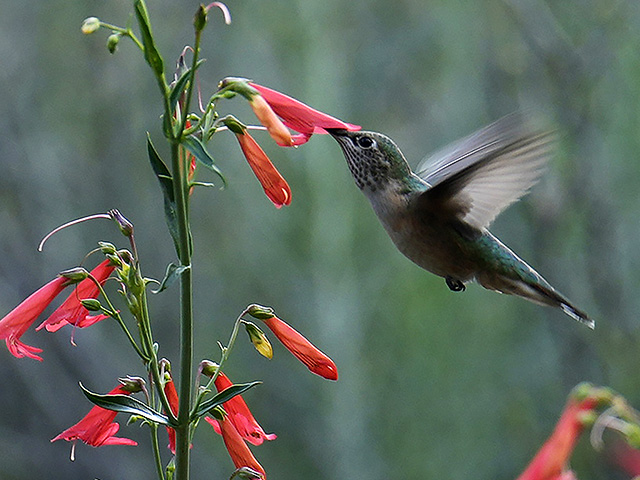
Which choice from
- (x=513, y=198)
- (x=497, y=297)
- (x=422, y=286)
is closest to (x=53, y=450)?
(x=422, y=286)

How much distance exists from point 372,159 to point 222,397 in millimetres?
1002

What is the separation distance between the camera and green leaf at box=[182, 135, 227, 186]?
1.32 meters

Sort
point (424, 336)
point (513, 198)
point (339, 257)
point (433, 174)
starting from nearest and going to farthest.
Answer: point (513, 198) → point (433, 174) → point (339, 257) → point (424, 336)

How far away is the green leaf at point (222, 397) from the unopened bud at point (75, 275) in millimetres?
339

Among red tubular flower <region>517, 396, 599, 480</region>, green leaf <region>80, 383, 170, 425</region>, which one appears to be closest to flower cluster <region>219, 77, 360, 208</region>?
green leaf <region>80, 383, 170, 425</region>

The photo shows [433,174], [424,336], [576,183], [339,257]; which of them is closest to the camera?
[433,174]

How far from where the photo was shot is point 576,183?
186 inches

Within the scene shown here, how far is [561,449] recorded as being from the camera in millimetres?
2682

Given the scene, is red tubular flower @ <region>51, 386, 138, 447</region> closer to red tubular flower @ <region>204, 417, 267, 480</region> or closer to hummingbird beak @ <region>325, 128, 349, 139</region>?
red tubular flower @ <region>204, 417, 267, 480</region>

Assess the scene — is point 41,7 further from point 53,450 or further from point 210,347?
point 53,450

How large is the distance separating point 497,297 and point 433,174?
3702mm

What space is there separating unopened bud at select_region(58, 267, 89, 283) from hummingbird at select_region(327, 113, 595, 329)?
694 millimetres

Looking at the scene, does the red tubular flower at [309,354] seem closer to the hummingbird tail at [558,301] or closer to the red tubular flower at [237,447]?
the red tubular flower at [237,447]

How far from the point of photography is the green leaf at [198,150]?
1.32 meters
